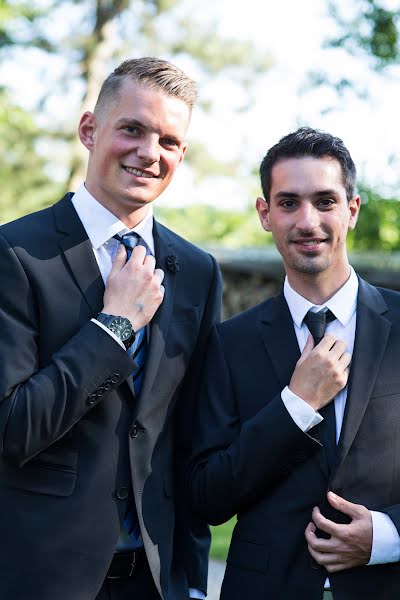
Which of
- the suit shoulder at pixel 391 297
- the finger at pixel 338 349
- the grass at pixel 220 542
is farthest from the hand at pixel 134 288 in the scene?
the grass at pixel 220 542

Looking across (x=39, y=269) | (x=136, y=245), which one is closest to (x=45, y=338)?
(x=39, y=269)

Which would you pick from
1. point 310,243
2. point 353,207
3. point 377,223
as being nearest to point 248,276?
point 377,223

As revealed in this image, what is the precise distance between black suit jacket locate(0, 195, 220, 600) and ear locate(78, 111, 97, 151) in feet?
0.81

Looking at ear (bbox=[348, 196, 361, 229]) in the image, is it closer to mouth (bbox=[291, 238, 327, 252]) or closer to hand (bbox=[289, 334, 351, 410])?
mouth (bbox=[291, 238, 327, 252])

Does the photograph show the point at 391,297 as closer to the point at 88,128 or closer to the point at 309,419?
the point at 309,419

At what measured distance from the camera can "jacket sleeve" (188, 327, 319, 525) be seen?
3143mm

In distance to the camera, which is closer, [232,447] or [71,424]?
[71,424]

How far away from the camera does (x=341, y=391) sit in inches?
128

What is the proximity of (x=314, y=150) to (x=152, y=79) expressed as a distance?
0.71 m

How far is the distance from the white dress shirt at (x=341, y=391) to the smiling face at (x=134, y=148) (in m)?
0.70

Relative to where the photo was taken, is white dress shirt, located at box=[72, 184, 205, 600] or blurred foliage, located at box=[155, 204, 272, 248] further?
blurred foliage, located at box=[155, 204, 272, 248]

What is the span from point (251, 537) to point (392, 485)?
555 mm

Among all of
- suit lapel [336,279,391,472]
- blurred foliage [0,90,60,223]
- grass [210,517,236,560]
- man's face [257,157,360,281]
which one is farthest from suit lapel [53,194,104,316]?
blurred foliage [0,90,60,223]

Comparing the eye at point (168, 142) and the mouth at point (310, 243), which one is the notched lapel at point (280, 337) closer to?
the mouth at point (310, 243)
